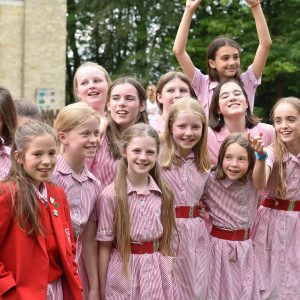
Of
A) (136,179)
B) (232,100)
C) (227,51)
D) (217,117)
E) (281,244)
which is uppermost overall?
(227,51)

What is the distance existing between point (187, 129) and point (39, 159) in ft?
4.90

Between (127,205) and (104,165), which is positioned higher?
(104,165)

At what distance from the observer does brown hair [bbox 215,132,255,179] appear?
5.16 m

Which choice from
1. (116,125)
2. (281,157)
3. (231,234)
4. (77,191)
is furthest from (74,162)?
(281,157)

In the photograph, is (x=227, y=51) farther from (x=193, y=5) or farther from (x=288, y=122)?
(x=288, y=122)

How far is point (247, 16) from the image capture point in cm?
2116

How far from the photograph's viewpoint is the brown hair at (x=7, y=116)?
4.70 meters

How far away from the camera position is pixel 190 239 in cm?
505

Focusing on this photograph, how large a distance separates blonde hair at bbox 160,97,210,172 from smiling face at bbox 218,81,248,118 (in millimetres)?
483

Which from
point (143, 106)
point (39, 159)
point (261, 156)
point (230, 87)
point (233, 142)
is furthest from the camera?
point (230, 87)

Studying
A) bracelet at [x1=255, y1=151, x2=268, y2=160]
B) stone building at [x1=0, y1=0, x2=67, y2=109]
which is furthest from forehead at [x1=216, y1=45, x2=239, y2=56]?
stone building at [x1=0, y1=0, x2=67, y2=109]

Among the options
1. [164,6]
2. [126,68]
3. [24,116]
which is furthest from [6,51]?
[24,116]

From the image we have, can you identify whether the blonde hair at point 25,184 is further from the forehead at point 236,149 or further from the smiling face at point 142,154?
the forehead at point 236,149

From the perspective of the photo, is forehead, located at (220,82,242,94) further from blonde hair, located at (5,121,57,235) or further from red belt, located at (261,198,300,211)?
blonde hair, located at (5,121,57,235)
